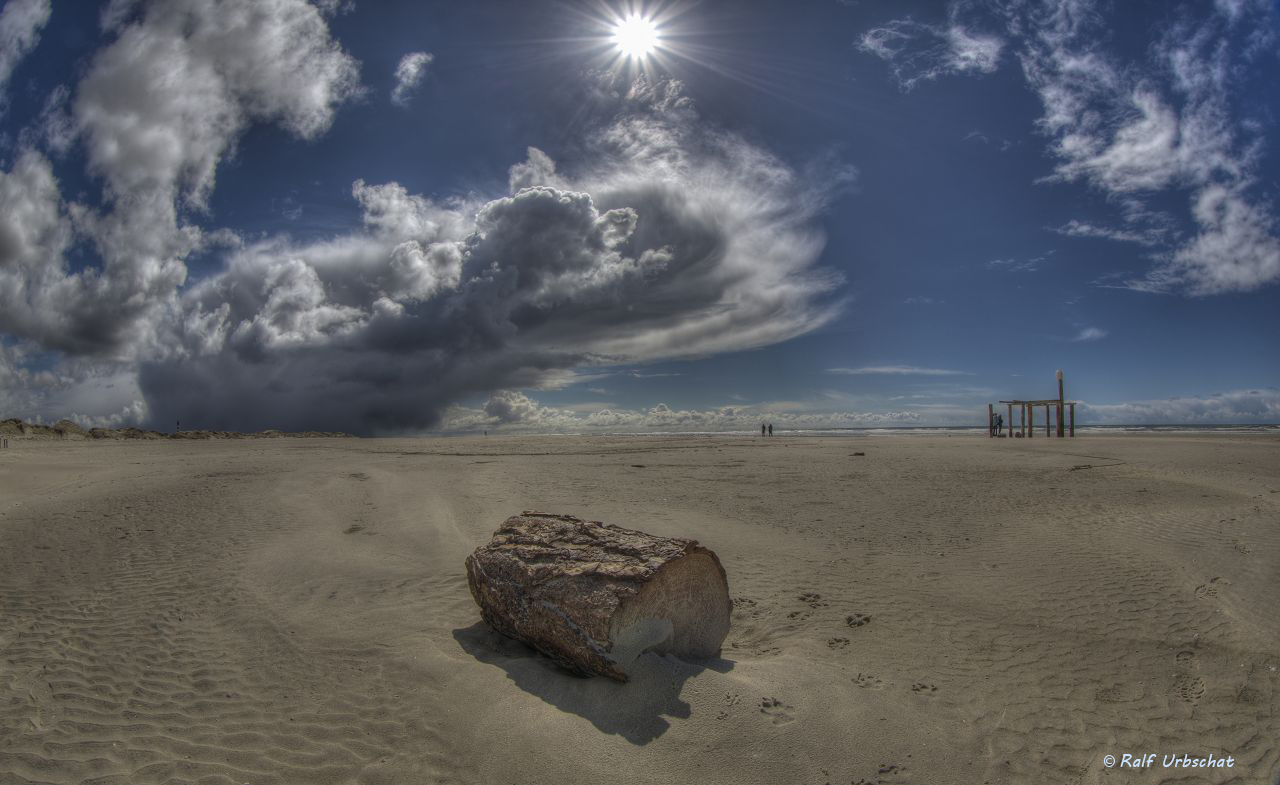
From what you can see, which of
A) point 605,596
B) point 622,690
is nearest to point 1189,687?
point 622,690

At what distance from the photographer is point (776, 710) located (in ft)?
14.6

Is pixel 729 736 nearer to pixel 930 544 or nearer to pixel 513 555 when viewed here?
pixel 513 555

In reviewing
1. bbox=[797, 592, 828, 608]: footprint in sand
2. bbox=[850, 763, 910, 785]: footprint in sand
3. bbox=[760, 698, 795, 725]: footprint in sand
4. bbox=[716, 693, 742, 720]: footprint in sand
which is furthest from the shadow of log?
bbox=[797, 592, 828, 608]: footprint in sand

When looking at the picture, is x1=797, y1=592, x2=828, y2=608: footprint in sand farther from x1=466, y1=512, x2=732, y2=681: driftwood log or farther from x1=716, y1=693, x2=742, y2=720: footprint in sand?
x1=716, y1=693, x2=742, y2=720: footprint in sand

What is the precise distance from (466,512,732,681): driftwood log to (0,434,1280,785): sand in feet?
0.83

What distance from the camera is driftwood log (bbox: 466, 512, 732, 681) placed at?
4.79m

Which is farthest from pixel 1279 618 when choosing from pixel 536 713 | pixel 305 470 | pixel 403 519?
pixel 305 470

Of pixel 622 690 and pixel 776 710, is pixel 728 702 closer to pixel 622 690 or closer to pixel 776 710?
pixel 776 710

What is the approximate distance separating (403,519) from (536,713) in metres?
8.75

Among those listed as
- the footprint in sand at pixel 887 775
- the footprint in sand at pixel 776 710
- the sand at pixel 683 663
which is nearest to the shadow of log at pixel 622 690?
the sand at pixel 683 663

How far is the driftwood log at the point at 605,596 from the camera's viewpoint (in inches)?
189

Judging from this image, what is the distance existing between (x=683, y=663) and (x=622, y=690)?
2.10 ft

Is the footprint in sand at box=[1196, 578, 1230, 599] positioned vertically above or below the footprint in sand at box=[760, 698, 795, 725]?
above

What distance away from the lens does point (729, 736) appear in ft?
13.7
